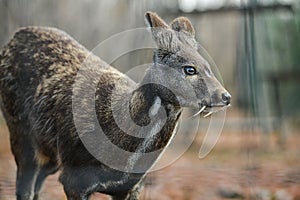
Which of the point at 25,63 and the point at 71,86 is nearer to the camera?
the point at 71,86

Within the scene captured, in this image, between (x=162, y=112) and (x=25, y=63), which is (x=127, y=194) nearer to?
(x=162, y=112)

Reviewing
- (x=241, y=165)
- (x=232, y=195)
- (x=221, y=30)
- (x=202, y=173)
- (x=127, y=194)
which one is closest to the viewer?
(x=127, y=194)

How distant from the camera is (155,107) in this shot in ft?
14.8

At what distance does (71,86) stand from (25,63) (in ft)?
2.00

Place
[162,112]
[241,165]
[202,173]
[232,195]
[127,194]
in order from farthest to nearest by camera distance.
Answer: [241,165], [202,173], [232,195], [127,194], [162,112]

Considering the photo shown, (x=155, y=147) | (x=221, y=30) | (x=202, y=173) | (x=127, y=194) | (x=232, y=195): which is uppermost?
(x=155, y=147)

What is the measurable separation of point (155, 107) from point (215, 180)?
13.7ft

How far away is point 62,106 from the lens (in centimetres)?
517

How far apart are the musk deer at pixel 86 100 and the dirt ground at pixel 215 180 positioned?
54 centimetres

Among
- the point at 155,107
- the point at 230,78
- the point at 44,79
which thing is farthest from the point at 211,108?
the point at 230,78

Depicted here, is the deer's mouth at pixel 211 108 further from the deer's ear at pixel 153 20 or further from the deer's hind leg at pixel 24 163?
the deer's hind leg at pixel 24 163

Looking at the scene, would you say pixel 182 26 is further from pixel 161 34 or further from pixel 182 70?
pixel 182 70

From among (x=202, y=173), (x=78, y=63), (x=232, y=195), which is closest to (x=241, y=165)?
(x=202, y=173)

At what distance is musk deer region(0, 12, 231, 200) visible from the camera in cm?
440
